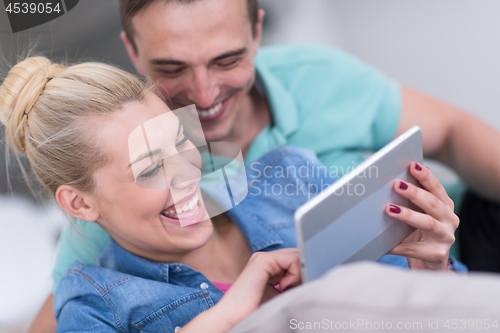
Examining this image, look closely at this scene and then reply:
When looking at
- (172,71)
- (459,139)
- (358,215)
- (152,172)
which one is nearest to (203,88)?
(172,71)

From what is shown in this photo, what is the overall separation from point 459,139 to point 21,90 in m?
0.78

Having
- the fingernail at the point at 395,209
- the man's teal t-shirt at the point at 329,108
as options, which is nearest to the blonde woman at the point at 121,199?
the fingernail at the point at 395,209

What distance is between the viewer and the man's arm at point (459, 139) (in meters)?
0.83

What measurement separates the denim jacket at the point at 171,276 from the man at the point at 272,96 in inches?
4.5

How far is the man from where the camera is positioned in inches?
25.6

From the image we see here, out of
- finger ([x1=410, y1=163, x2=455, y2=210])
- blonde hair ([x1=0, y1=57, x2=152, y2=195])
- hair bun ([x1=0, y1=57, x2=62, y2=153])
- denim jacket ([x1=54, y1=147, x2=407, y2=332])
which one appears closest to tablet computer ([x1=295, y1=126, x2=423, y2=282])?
finger ([x1=410, y1=163, x2=455, y2=210])

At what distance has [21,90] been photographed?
0.57 metres

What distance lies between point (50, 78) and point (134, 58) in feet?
0.55

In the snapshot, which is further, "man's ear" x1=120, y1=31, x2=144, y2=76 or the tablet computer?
"man's ear" x1=120, y1=31, x2=144, y2=76

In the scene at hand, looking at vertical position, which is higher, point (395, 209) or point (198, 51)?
point (198, 51)

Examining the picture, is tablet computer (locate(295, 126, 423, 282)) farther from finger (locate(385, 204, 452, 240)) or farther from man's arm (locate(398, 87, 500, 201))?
man's arm (locate(398, 87, 500, 201))

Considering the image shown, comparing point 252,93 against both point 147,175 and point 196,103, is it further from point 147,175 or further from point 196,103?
point 147,175

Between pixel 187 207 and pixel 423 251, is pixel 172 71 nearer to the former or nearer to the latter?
pixel 187 207

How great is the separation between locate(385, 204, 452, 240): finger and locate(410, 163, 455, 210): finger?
35 millimetres
